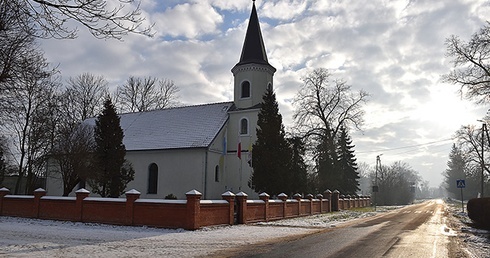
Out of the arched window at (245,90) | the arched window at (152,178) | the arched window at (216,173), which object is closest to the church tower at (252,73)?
the arched window at (245,90)

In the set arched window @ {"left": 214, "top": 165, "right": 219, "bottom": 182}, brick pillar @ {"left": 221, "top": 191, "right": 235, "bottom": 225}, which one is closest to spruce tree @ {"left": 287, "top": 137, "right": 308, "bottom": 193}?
arched window @ {"left": 214, "top": 165, "right": 219, "bottom": 182}

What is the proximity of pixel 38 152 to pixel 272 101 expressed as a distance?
1912 cm

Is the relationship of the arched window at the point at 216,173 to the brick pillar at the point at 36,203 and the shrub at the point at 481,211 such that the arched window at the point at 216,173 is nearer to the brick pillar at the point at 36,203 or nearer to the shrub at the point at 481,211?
the brick pillar at the point at 36,203

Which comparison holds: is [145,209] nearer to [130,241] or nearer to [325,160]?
[130,241]

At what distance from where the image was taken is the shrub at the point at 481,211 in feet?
64.7

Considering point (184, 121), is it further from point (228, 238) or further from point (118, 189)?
point (228, 238)

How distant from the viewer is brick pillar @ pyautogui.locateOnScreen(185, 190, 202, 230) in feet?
54.9

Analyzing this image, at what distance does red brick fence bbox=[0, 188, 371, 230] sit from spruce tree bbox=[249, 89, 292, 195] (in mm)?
2988

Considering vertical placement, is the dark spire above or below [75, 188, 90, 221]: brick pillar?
above

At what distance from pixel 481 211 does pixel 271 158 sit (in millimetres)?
12624

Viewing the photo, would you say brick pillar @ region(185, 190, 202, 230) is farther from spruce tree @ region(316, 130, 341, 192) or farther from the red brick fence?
spruce tree @ region(316, 130, 341, 192)

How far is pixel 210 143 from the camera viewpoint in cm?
3170

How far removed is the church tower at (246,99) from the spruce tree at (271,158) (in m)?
4.53

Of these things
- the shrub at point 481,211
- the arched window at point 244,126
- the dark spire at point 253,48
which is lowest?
the shrub at point 481,211
